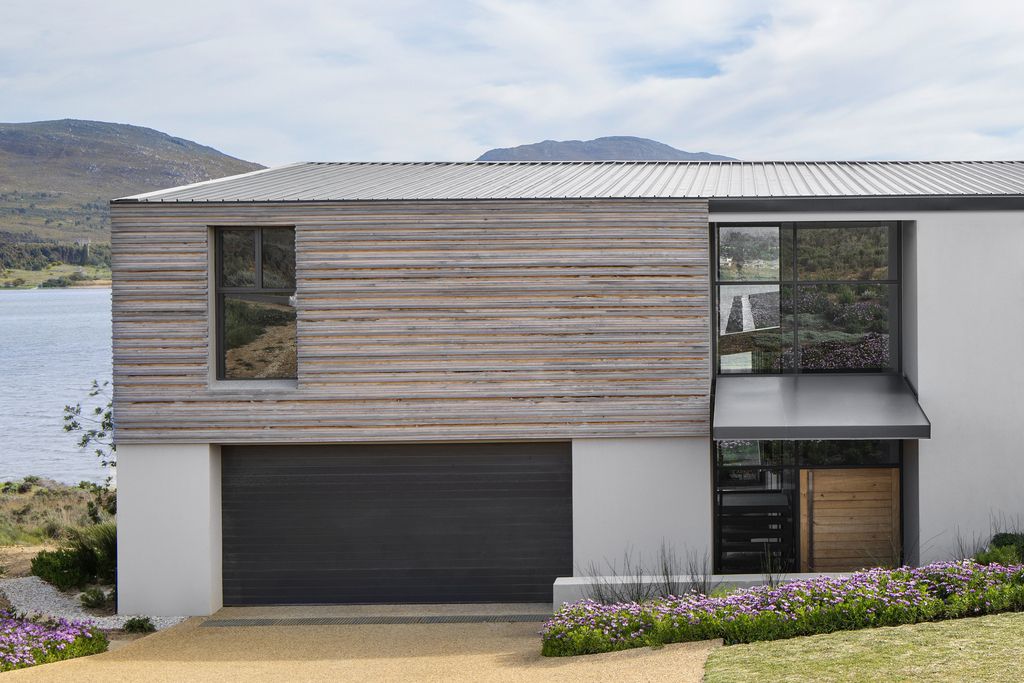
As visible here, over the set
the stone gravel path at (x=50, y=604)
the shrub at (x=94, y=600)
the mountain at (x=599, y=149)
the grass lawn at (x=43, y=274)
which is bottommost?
the stone gravel path at (x=50, y=604)

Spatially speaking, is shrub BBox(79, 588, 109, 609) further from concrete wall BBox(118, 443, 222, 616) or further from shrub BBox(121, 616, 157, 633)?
shrub BBox(121, 616, 157, 633)

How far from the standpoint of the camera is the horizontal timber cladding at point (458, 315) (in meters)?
14.3

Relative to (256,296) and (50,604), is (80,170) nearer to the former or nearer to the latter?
(50,604)

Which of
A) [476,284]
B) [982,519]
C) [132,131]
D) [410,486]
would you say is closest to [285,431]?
[410,486]

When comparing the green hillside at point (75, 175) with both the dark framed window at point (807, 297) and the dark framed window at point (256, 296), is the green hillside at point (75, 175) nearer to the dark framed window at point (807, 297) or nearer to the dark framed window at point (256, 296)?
the dark framed window at point (256, 296)

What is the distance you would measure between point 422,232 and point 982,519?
28.4 feet

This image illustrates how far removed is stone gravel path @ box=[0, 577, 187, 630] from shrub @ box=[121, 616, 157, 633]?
0.50ft

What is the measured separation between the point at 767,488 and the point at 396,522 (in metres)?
5.44

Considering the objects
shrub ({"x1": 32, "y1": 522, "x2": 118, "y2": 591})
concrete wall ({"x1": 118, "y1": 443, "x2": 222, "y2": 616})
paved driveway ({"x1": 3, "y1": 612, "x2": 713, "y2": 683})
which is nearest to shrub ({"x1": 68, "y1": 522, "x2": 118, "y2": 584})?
shrub ({"x1": 32, "y1": 522, "x2": 118, "y2": 591})

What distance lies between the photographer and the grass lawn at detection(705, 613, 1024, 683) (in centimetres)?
856

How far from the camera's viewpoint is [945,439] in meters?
14.1

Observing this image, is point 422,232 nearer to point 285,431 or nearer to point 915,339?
point 285,431

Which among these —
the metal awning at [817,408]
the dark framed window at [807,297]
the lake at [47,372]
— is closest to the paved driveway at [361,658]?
the metal awning at [817,408]

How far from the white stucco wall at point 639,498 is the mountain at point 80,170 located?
194 ft
